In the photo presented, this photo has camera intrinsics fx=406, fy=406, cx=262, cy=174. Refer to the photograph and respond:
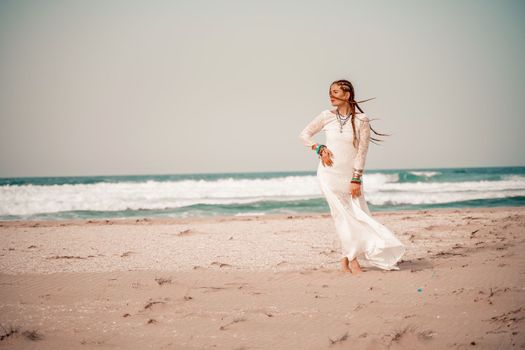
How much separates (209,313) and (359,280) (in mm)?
1728

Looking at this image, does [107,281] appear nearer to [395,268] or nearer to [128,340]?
[128,340]

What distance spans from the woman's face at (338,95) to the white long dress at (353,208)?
0.60 ft

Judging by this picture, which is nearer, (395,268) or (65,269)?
(395,268)

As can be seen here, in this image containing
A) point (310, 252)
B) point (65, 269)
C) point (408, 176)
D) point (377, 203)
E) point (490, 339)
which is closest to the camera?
point (490, 339)

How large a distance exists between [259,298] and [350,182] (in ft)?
5.61

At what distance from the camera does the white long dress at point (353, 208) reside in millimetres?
4578

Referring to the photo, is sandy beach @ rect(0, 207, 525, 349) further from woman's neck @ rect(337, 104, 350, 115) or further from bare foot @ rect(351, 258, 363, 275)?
woman's neck @ rect(337, 104, 350, 115)

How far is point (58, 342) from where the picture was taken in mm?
2945

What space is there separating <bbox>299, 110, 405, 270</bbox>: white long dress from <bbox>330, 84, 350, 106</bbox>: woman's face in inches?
7.1

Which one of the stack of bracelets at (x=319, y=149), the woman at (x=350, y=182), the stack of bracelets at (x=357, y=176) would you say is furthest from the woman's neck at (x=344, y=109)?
the stack of bracelets at (x=357, y=176)

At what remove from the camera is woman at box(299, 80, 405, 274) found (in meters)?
4.57

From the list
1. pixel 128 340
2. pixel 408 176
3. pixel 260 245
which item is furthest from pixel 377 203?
pixel 408 176

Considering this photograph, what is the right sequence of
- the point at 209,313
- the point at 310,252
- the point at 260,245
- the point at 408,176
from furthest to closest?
the point at 408,176, the point at 260,245, the point at 310,252, the point at 209,313


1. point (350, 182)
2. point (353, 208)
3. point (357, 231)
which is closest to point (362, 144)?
point (350, 182)
